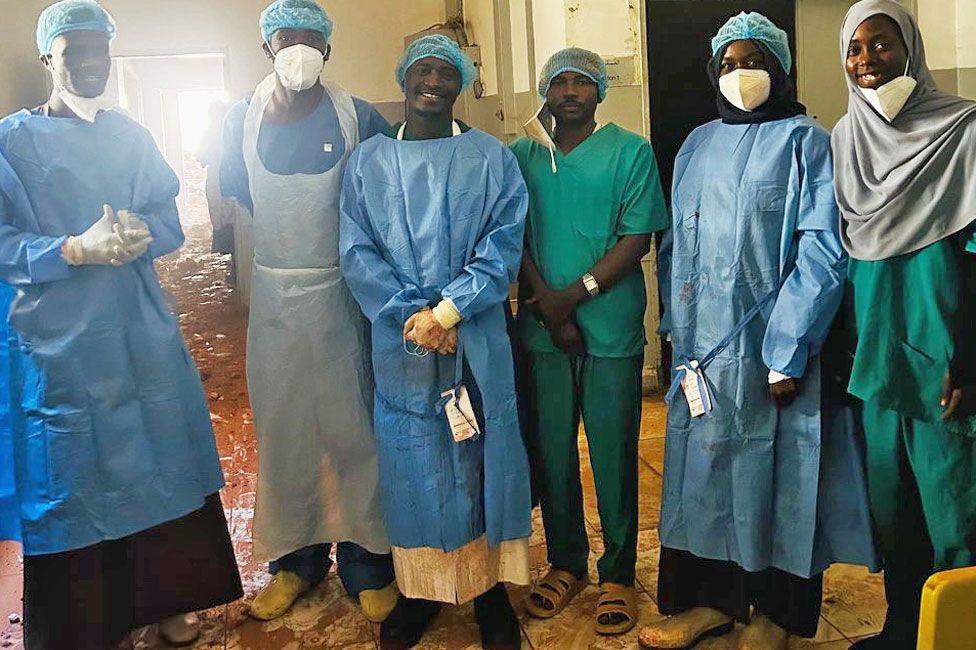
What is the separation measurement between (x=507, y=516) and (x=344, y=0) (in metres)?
5.37

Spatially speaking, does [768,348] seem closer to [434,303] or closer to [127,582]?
[434,303]

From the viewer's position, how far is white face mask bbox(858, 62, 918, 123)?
1.90 metres

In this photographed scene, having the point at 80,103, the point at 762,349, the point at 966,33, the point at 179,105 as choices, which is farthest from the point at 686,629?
the point at 179,105

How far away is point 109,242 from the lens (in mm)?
2105

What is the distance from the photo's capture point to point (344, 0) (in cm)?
667

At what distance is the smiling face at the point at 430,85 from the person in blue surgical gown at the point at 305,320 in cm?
25

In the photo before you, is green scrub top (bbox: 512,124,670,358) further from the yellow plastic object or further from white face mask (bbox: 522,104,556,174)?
the yellow plastic object

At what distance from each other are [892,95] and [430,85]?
3.53 feet

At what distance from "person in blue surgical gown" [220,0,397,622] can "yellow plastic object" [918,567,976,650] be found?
1.69 metres

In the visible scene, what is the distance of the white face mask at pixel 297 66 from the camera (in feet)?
7.62

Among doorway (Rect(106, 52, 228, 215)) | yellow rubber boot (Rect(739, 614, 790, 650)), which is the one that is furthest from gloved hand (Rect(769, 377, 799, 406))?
doorway (Rect(106, 52, 228, 215))

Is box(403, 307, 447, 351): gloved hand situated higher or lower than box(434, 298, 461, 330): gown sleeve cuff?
lower

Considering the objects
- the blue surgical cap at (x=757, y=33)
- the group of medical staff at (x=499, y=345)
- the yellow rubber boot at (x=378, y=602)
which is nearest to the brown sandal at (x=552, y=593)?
the group of medical staff at (x=499, y=345)

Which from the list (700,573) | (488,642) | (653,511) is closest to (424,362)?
(488,642)
